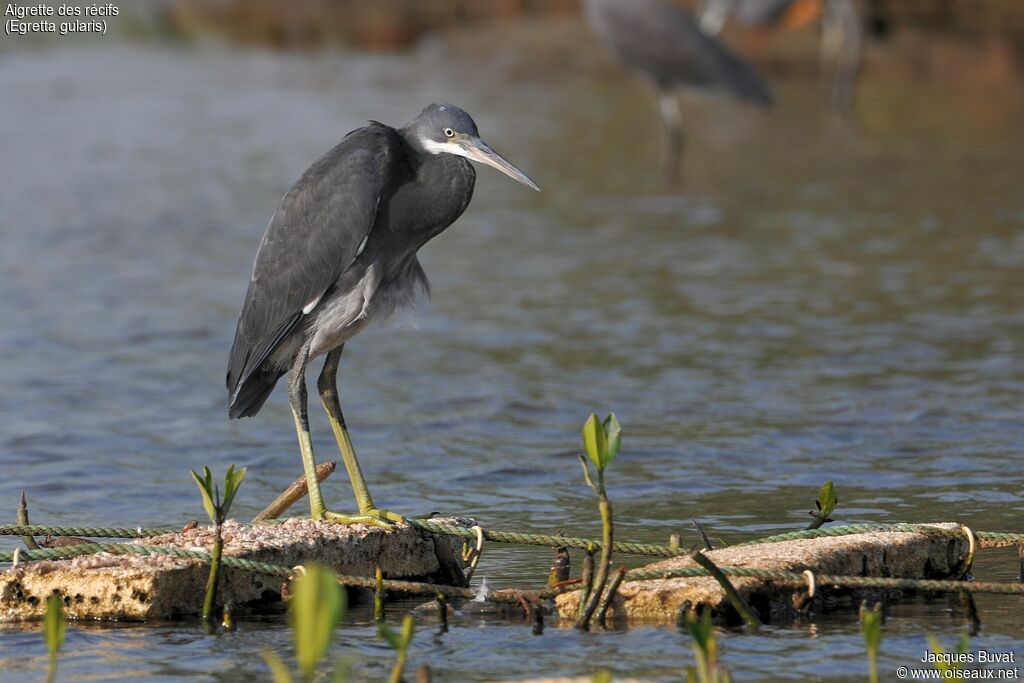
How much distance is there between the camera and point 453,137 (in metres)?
5.66

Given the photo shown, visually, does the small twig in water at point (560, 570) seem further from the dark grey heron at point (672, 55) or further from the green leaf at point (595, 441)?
the dark grey heron at point (672, 55)

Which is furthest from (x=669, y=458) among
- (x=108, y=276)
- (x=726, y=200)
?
(x=726, y=200)

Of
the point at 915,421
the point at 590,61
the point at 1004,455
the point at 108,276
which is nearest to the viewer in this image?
the point at 1004,455

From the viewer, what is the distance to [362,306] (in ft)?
18.5

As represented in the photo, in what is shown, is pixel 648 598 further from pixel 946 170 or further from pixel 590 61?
pixel 590 61

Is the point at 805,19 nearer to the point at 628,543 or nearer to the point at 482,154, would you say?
the point at 482,154

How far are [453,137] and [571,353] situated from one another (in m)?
3.69

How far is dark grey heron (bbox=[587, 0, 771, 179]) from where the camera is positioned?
52.4ft

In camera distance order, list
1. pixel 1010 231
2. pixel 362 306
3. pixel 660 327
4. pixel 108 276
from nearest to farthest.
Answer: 1. pixel 362 306
2. pixel 660 327
3. pixel 108 276
4. pixel 1010 231

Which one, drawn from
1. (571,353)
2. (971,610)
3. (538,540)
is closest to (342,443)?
(538,540)

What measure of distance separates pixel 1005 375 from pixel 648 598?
4256 millimetres

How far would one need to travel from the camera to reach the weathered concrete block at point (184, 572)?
480cm

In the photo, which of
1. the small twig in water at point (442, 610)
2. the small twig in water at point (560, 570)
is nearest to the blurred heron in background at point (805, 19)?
the small twig in water at point (560, 570)

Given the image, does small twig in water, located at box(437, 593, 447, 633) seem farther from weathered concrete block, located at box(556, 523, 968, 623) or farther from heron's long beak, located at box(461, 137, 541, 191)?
heron's long beak, located at box(461, 137, 541, 191)
